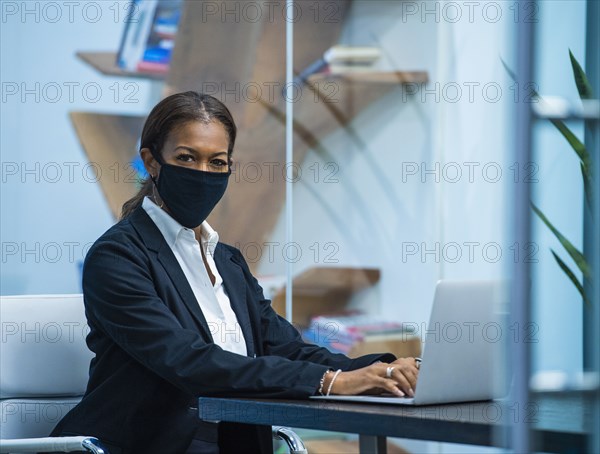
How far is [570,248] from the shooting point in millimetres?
955

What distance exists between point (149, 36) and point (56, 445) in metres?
2.06

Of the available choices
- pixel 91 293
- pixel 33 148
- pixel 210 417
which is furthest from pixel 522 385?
pixel 33 148

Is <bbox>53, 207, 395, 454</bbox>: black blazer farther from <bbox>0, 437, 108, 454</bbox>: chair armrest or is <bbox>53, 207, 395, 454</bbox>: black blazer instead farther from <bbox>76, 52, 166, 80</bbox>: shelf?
<bbox>76, 52, 166, 80</bbox>: shelf

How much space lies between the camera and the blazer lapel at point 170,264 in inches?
79.8

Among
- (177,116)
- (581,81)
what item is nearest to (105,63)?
(177,116)

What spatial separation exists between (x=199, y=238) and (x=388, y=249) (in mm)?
1666

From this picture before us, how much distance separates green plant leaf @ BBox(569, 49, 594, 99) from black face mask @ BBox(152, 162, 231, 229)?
125cm

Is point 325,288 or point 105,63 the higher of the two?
point 105,63

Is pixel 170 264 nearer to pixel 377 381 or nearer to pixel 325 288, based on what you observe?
pixel 377 381

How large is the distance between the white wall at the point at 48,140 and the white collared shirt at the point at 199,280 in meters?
1.37

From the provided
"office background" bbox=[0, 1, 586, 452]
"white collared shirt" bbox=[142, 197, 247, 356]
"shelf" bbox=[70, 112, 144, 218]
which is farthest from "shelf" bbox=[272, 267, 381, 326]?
"white collared shirt" bbox=[142, 197, 247, 356]

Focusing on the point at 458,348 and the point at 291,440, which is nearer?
the point at 458,348

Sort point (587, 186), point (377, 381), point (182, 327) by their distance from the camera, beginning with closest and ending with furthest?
1. point (587, 186)
2. point (377, 381)
3. point (182, 327)

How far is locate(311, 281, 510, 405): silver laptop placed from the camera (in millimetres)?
1561
